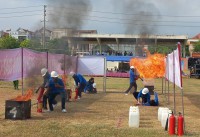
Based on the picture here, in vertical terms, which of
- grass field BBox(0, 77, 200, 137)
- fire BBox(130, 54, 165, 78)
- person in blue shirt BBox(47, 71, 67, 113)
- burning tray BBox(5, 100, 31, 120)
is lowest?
grass field BBox(0, 77, 200, 137)

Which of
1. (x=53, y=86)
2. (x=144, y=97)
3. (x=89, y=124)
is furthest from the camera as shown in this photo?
(x=144, y=97)

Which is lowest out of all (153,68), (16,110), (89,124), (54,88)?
(89,124)

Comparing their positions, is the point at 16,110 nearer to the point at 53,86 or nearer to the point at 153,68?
the point at 53,86

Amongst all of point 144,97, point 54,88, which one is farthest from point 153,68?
point 54,88

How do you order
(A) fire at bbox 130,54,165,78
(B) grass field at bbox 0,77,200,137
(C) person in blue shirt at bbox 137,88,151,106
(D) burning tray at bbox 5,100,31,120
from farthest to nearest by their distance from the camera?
(A) fire at bbox 130,54,165,78
(C) person in blue shirt at bbox 137,88,151,106
(D) burning tray at bbox 5,100,31,120
(B) grass field at bbox 0,77,200,137

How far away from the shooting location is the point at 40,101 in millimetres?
15234

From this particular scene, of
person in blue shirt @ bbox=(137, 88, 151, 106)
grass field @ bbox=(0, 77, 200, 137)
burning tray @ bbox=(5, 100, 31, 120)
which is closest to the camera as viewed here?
grass field @ bbox=(0, 77, 200, 137)

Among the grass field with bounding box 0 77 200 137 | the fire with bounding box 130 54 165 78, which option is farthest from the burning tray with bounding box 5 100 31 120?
the fire with bounding box 130 54 165 78

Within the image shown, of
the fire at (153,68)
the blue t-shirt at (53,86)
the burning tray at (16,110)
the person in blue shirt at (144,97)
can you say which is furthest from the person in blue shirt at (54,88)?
the fire at (153,68)

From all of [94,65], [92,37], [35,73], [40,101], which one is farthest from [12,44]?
[40,101]

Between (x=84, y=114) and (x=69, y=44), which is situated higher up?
(x=69, y=44)

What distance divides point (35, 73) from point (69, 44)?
1206 inches

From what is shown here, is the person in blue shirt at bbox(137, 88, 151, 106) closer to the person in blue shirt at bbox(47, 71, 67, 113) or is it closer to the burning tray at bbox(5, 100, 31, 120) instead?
the person in blue shirt at bbox(47, 71, 67, 113)

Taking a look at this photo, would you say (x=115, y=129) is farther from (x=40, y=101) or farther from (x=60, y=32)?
(x=60, y=32)
